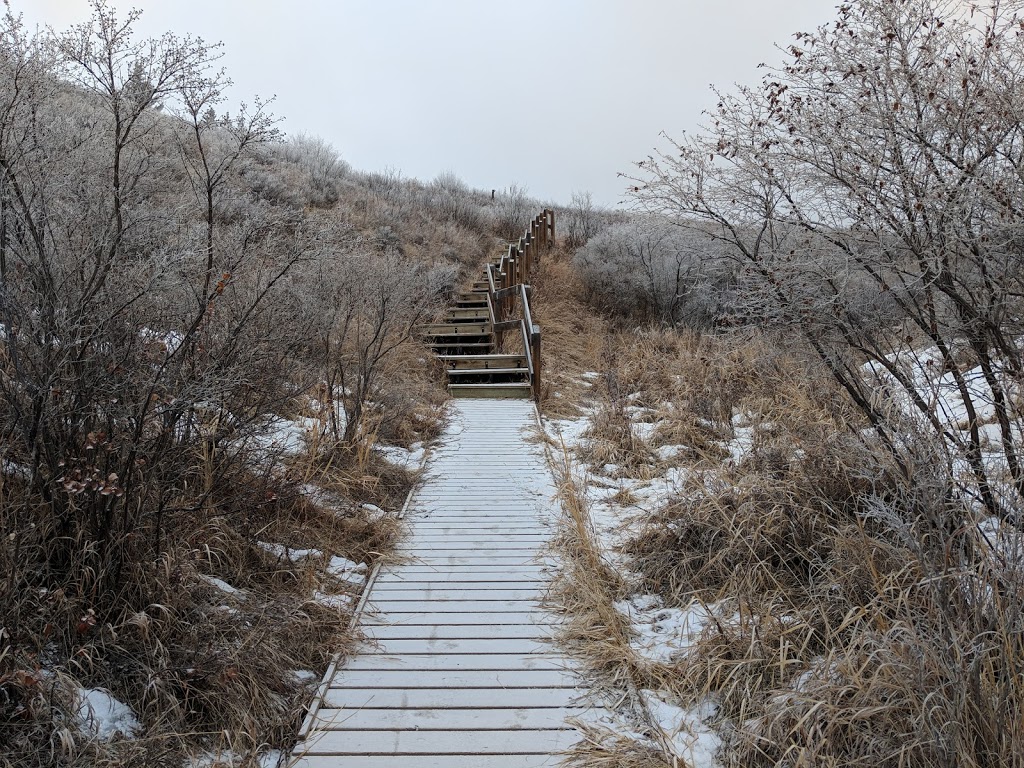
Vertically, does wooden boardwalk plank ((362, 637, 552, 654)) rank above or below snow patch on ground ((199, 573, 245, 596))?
below

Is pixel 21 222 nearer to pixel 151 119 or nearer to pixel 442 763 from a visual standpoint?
pixel 442 763

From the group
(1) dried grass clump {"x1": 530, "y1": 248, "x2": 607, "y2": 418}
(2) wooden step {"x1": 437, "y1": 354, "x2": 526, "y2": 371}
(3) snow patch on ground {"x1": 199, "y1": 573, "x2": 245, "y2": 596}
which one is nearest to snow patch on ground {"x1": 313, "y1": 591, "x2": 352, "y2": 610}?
(3) snow patch on ground {"x1": 199, "y1": 573, "x2": 245, "y2": 596}

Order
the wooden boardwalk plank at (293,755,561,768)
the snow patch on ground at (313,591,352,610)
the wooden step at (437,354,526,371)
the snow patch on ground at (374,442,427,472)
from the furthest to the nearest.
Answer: the wooden step at (437,354,526,371), the snow patch on ground at (374,442,427,472), the snow patch on ground at (313,591,352,610), the wooden boardwalk plank at (293,755,561,768)

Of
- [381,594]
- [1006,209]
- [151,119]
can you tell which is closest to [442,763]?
[381,594]

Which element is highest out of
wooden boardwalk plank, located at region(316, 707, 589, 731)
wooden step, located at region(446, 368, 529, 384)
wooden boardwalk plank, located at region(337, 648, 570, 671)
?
wooden step, located at region(446, 368, 529, 384)

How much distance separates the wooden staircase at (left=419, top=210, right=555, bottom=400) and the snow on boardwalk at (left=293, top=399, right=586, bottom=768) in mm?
4434

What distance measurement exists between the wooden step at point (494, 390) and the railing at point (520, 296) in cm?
15

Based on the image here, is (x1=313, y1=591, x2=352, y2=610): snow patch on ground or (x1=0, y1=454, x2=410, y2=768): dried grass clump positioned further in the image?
(x1=313, y1=591, x2=352, y2=610): snow patch on ground

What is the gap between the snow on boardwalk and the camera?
3.06m

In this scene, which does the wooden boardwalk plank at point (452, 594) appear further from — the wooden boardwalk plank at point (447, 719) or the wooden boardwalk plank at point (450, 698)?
the wooden boardwalk plank at point (447, 719)

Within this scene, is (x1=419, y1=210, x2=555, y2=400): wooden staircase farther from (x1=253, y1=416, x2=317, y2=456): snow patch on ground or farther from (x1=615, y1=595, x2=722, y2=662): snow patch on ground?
(x1=615, y1=595, x2=722, y2=662): snow patch on ground

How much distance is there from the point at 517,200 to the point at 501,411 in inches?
Answer: 632

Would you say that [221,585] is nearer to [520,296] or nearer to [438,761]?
[438,761]

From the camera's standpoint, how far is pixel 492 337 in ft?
42.8
